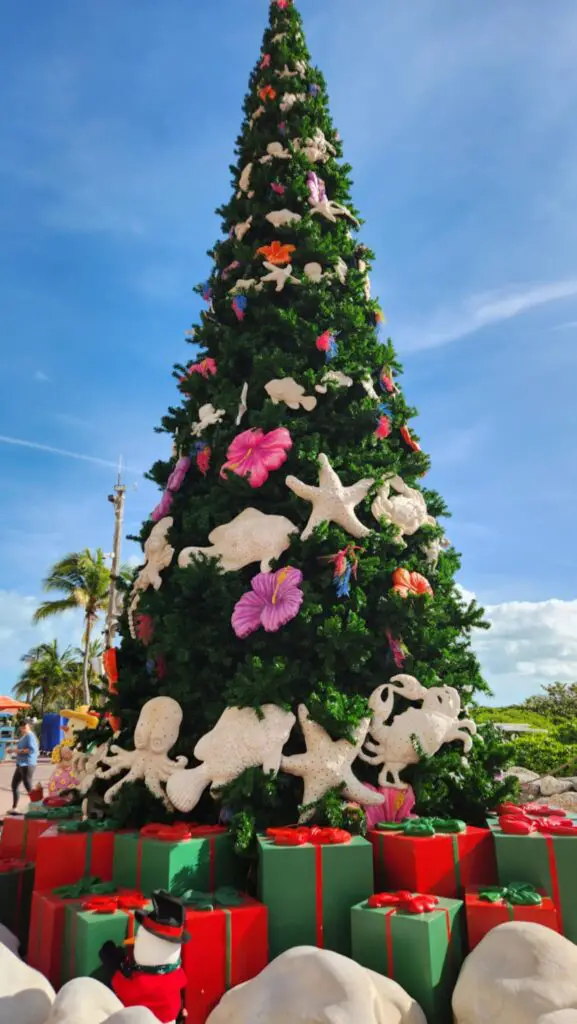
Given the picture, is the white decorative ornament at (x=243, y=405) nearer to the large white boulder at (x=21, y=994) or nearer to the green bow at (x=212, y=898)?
the green bow at (x=212, y=898)

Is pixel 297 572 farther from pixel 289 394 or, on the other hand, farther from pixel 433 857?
pixel 433 857

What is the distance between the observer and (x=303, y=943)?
363 centimetres

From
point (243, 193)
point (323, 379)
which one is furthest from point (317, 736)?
point (243, 193)

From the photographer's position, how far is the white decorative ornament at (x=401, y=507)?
17.5 ft

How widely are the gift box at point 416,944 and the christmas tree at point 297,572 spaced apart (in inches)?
29.1

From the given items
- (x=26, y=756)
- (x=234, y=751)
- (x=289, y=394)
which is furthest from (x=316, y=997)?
(x=26, y=756)

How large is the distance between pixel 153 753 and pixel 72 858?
0.81 metres

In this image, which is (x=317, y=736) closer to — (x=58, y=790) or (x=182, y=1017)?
(x=182, y=1017)

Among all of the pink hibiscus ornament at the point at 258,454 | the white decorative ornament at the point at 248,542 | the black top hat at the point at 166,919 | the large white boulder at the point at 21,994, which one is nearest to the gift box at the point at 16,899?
the large white boulder at the point at 21,994

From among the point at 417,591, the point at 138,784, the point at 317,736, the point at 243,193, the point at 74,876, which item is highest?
the point at 243,193

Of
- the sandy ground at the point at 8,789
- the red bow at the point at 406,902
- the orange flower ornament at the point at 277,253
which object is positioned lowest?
the sandy ground at the point at 8,789

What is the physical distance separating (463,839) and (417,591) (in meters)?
1.76

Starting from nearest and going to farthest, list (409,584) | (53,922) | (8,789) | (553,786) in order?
(53,922) < (409,584) < (553,786) < (8,789)

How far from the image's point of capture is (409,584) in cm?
512
